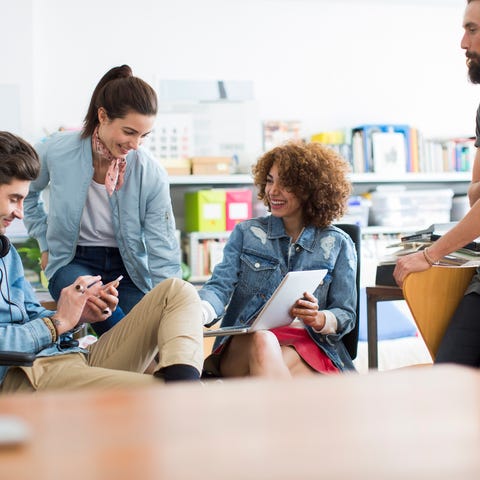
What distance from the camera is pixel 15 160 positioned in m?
1.80

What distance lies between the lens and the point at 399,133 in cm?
478

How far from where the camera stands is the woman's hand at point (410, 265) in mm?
1999

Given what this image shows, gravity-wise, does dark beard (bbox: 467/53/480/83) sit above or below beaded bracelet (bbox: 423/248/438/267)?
above

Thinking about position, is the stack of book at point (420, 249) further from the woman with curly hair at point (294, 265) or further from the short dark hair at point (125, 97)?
the short dark hair at point (125, 97)

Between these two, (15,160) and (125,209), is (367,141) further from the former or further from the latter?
(15,160)

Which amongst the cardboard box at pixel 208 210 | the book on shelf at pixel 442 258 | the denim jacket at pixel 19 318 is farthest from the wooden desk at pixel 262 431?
the cardboard box at pixel 208 210

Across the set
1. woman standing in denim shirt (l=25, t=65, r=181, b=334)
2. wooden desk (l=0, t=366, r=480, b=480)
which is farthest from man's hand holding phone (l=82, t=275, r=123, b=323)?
wooden desk (l=0, t=366, r=480, b=480)

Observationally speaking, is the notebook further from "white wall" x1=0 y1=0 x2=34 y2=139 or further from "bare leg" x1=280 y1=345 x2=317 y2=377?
"white wall" x1=0 y1=0 x2=34 y2=139

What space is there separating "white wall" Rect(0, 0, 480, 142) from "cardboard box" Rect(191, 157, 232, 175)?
0.61 metres

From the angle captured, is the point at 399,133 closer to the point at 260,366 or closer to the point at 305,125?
the point at 305,125

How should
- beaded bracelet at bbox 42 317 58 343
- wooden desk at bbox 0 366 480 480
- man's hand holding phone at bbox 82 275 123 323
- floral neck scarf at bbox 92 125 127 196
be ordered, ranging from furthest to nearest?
floral neck scarf at bbox 92 125 127 196 < man's hand holding phone at bbox 82 275 123 323 < beaded bracelet at bbox 42 317 58 343 < wooden desk at bbox 0 366 480 480

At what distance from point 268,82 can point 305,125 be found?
40 centimetres

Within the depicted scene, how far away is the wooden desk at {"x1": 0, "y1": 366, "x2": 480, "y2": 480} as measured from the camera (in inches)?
20.6

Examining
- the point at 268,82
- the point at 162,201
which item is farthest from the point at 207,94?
the point at 162,201
